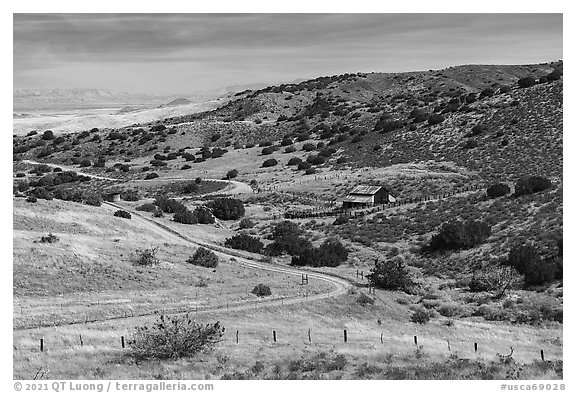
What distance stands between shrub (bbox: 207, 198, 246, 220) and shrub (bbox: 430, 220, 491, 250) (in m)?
22.7

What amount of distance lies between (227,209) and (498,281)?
32025 millimetres

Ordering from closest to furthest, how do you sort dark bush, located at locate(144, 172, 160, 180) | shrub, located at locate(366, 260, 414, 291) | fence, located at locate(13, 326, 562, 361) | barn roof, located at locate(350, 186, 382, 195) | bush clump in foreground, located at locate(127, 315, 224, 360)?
bush clump in foreground, located at locate(127, 315, 224, 360) < fence, located at locate(13, 326, 562, 361) < shrub, located at locate(366, 260, 414, 291) < barn roof, located at locate(350, 186, 382, 195) < dark bush, located at locate(144, 172, 160, 180)

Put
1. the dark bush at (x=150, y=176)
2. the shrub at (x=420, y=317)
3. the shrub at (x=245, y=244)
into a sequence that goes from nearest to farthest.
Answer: the shrub at (x=420, y=317) < the shrub at (x=245, y=244) < the dark bush at (x=150, y=176)

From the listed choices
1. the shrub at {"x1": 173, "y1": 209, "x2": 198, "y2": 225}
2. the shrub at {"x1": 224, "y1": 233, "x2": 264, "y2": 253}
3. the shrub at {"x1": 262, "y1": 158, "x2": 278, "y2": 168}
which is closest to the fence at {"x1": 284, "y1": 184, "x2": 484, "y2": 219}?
the shrub at {"x1": 173, "y1": 209, "x2": 198, "y2": 225}

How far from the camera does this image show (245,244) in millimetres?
46719

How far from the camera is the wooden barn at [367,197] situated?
59.6 metres

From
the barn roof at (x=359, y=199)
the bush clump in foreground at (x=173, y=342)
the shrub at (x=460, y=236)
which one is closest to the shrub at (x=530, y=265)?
the shrub at (x=460, y=236)

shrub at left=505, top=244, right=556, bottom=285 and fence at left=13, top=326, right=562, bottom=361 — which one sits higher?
shrub at left=505, top=244, right=556, bottom=285

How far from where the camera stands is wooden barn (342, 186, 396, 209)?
59625mm

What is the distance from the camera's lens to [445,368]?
21.5 meters

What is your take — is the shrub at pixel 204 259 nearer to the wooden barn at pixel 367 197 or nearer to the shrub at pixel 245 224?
the shrub at pixel 245 224

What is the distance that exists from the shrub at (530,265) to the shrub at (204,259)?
62.9 ft

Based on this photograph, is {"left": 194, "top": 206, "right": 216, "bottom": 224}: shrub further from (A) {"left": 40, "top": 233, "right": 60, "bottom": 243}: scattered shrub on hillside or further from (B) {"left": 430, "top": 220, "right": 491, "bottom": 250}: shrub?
(B) {"left": 430, "top": 220, "right": 491, "bottom": 250}: shrub

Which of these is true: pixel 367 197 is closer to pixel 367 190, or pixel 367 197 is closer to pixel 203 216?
pixel 367 190
